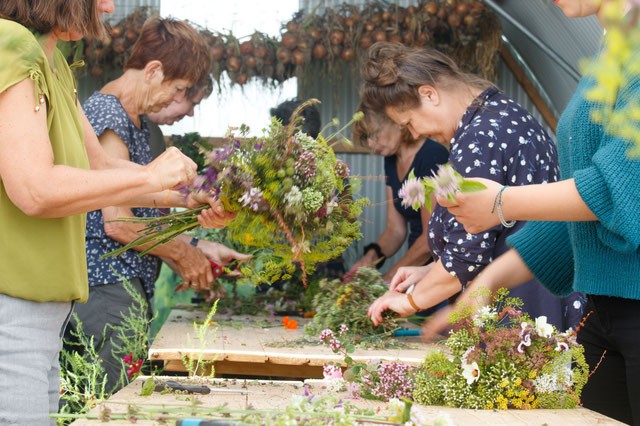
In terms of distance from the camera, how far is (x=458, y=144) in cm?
297

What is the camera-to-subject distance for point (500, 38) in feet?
17.4

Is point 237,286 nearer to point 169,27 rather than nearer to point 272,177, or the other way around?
point 169,27

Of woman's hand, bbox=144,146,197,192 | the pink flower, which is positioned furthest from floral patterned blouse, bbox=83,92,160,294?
the pink flower

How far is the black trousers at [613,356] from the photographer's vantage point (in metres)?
2.09

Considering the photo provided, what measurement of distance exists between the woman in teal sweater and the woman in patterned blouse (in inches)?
18.2

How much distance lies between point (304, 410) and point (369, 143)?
358 centimetres

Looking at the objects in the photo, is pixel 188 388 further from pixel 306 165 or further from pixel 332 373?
pixel 306 165

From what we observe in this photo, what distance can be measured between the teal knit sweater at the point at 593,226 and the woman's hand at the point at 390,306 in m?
0.92

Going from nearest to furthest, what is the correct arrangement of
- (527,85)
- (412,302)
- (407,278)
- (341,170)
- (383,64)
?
(341,170) < (412,302) < (383,64) < (407,278) < (527,85)

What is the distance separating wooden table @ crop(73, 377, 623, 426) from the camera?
1913mm

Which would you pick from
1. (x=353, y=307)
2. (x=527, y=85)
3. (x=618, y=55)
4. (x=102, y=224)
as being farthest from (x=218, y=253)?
(x=618, y=55)

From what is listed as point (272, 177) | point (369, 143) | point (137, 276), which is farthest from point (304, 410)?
point (369, 143)

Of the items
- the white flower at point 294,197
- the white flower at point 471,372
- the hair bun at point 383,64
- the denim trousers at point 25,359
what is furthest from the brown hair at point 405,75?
the denim trousers at point 25,359

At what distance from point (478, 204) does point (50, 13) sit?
123cm
